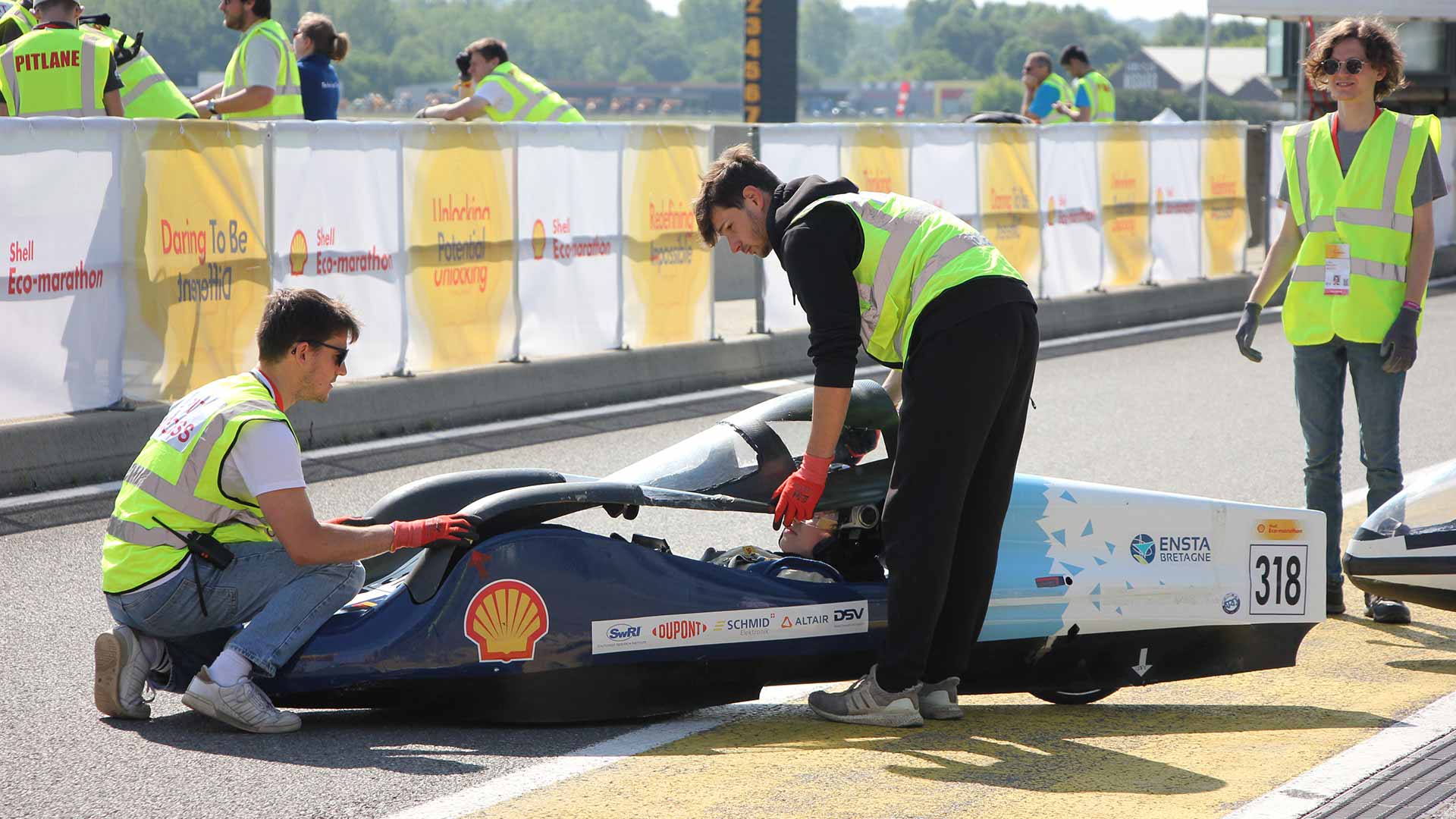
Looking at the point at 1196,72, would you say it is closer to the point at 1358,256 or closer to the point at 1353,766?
the point at 1358,256

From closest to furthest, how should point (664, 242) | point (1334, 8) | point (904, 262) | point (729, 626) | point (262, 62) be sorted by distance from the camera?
1. point (904, 262)
2. point (729, 626)
3. point (262, 62)
4. point (664, 242)
5. point (1334, 8)

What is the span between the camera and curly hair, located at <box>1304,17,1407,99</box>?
5875 mm

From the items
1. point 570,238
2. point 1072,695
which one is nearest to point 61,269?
point 570,238

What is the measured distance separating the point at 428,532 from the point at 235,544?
0.56 meters

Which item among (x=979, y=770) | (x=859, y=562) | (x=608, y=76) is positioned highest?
(x=608, y=76)

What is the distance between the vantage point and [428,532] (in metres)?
4.41

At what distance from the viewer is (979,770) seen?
4266 millimetres

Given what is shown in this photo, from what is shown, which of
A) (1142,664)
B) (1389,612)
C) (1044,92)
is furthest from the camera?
(1044,92)

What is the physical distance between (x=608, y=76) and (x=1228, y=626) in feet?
451

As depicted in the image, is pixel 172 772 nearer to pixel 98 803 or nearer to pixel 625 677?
pixel 98 803

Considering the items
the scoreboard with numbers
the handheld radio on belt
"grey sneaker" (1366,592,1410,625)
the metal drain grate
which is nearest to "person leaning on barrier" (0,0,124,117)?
the handheld radio on belt

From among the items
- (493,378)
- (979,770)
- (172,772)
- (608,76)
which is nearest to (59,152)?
(493,378)

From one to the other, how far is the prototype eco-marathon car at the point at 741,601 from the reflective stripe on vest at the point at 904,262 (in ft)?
1.46

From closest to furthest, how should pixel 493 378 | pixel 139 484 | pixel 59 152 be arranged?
pixel 139 484 < pixel 59 152 < pixel 493 378
